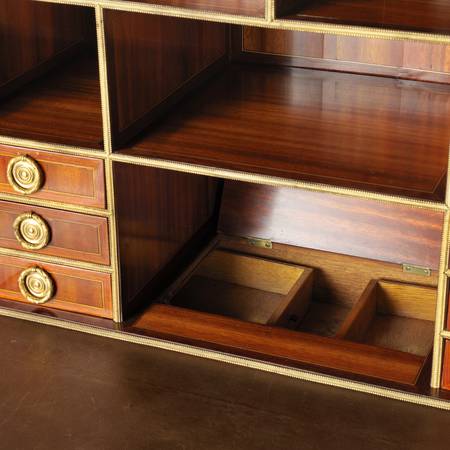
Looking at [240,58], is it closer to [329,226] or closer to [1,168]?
[329,226]

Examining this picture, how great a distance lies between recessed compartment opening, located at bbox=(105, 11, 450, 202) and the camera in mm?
1978

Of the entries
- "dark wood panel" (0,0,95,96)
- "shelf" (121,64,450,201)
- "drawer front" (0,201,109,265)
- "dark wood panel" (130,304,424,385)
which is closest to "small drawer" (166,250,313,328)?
"dark wood panel" (130,304,424,385)

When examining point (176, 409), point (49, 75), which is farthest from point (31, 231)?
point (176, 409)

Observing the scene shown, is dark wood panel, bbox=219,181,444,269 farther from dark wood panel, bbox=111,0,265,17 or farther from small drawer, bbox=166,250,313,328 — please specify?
dark wood panel, bbox=111,0,265,17

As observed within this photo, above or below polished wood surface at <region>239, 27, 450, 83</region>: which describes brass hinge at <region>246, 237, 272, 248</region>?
below

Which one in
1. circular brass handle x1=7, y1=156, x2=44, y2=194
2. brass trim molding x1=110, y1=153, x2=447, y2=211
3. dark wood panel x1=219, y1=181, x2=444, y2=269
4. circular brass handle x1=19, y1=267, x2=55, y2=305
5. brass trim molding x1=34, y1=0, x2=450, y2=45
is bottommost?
circular brass handle x1=19, y1=267, x2=55, y2=305

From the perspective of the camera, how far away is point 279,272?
243 cm

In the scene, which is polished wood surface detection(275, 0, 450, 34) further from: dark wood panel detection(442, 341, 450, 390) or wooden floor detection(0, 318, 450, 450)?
wooden floor detection(0, 318, 450, 450)

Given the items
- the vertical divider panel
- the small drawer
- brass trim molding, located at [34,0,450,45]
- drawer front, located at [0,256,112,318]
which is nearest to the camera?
brass trim molding, located at [34,0,450,45]

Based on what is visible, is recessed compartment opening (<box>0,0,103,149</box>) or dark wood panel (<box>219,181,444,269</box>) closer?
recessed compartment opening (<box>0,0,103,149</box>)

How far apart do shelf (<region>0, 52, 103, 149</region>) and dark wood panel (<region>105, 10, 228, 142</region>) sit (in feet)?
0.33

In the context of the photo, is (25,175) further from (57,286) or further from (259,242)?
(259,242)

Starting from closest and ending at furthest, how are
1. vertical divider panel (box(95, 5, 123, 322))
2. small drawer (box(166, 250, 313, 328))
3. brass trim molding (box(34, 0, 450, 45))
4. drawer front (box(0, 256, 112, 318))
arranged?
brass trim molding (box(34, 0, 450, 45)) < vertical divider panel (box(95, 5, 123, 322)) < drawer front (box(0, 256, 112, 318)) < small drawer (box(166, 250, 313, 328))

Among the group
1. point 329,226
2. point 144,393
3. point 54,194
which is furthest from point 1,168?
point 329,226
